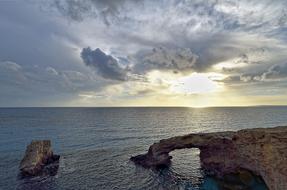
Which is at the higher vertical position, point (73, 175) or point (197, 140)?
point (197, 140)

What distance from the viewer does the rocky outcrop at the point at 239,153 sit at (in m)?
24.3

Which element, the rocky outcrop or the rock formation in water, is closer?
the rocky outcrop

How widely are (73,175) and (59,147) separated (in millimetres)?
25081

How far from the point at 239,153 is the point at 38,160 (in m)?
31.8

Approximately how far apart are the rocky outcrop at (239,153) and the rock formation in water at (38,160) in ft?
51.1

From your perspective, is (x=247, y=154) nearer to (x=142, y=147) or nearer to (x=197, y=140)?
(x=197, y=140)

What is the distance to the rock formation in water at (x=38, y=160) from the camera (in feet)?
119

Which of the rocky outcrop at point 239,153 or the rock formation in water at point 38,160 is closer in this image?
the rocky outcrop at point 239,153

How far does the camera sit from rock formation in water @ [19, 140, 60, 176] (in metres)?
36.3

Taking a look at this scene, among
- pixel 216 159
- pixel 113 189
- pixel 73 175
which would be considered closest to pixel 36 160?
pixel 73 175

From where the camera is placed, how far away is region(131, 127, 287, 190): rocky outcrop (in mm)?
24266

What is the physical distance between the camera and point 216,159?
37.2 m

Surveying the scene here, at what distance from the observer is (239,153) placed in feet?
102

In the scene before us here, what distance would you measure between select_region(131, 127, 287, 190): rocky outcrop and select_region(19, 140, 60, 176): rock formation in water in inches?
613
